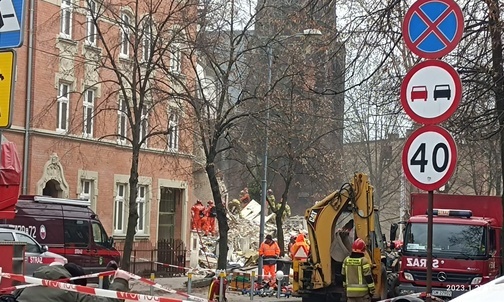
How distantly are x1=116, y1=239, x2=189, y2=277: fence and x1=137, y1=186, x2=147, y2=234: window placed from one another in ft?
2.01

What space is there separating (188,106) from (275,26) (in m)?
3.76

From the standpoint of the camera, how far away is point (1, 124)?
22.5 feet

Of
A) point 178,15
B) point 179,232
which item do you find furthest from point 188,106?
point 179,232

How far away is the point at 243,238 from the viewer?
154 feet

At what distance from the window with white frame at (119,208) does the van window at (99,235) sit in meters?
8.40

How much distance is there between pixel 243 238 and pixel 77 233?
23.9 m

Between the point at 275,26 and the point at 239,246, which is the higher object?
the point at 275,26

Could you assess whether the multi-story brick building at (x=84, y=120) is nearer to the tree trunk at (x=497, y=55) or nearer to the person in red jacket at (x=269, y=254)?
the person in red jacket at (x=269, y=254)

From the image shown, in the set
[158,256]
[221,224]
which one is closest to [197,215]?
[158,256]

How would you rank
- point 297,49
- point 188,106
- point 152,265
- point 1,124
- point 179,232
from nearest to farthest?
point 1,124 → point 297,49 → point 188,106 → point 152,265 → point 179,232

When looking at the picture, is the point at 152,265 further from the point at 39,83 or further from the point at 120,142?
the point at 39,83

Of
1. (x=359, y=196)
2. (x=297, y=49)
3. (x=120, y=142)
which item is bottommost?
(x=359, y=196)

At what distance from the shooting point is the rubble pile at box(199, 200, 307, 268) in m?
39.1

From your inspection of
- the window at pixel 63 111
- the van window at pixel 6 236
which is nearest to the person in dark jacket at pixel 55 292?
the van window at pixel 6 236
